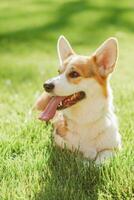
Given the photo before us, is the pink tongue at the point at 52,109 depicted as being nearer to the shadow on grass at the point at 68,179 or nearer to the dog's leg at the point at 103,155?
the shadow on grass at the point at 68,179

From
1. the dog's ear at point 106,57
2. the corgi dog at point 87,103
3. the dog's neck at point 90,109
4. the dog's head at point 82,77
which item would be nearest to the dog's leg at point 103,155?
the corgi dog at point 87,103

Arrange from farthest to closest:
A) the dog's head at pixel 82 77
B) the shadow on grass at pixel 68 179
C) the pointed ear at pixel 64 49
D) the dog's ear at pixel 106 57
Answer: the pointed ear at pixel 64 49 < the dog's ear at pixel 106 57 < the dog's head at pixel 82 77 < the shadow on grass at pixel 68 179

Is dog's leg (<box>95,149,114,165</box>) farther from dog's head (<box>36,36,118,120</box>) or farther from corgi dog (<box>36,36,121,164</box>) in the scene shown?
dog's head (<box>36,36,118,120</box>)

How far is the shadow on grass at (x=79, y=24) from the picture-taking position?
350 inches

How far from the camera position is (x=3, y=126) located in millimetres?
4855

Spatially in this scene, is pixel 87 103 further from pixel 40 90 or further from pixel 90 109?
pixel 40 90

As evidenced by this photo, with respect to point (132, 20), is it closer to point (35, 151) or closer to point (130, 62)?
point (130, 62)

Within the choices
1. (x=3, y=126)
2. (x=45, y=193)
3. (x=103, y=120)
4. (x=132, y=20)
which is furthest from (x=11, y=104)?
(x=132, y=20)

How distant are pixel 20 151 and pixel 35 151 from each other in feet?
0.51

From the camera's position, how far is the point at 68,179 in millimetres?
3650

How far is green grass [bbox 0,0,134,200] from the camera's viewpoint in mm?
3600

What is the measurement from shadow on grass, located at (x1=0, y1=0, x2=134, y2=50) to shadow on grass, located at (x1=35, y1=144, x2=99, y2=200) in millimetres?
4881

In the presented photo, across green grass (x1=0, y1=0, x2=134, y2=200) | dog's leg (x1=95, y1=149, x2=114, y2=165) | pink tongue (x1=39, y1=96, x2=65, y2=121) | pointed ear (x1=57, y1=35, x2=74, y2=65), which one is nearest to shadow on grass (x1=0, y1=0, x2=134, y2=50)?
green grass (x1=0, y1=0, x2=134, y2=200)

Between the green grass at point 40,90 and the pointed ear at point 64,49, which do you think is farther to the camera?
the pointed ear at point 64,49
